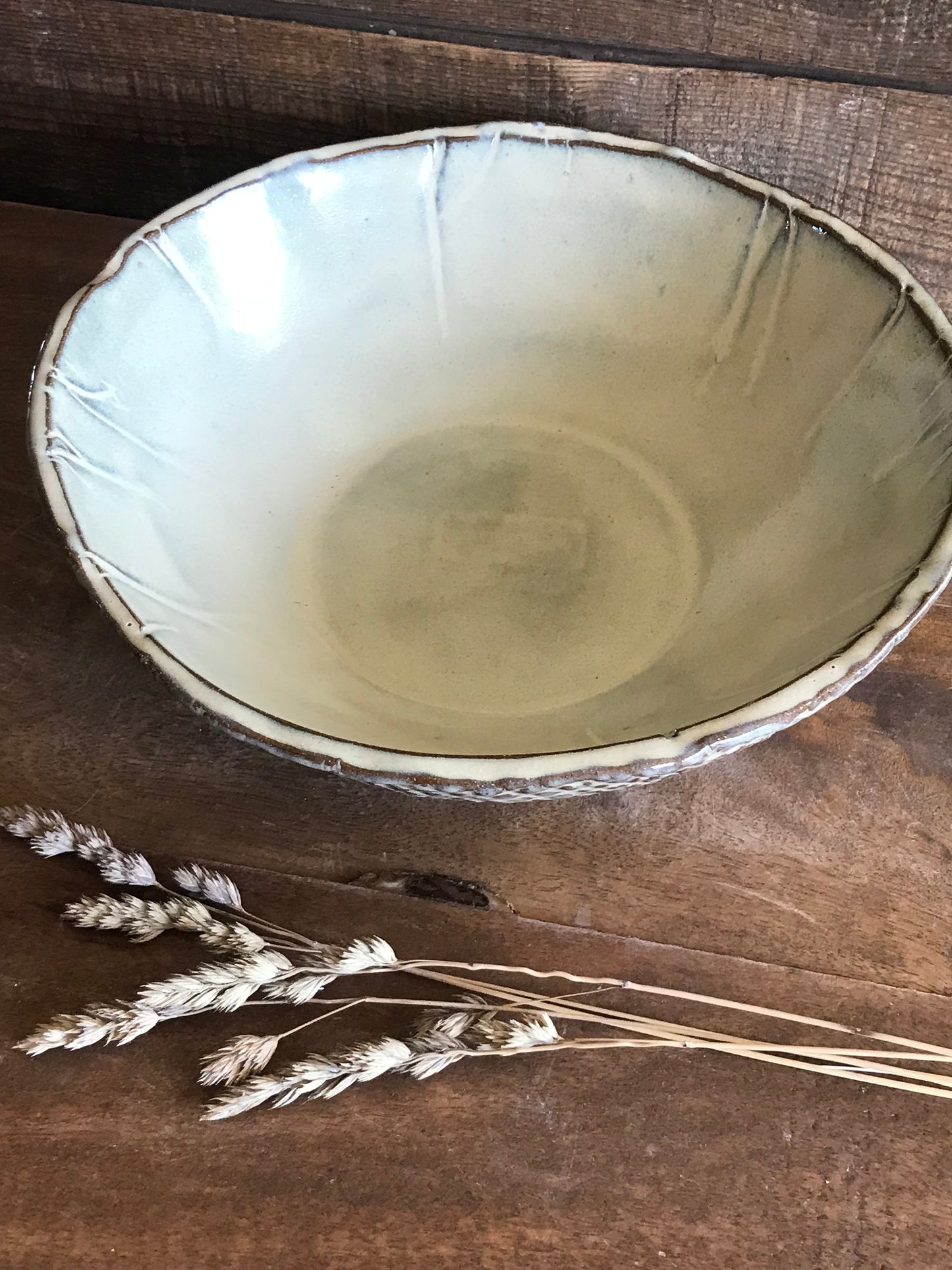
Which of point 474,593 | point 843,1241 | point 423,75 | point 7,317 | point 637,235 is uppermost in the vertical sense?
point 423,75

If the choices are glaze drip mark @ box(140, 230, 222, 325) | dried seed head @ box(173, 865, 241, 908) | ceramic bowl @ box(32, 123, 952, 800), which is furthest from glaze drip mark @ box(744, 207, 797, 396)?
dried seed head @ box(173, 865, 241, 908)

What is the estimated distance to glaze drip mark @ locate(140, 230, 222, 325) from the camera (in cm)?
Answer: 80

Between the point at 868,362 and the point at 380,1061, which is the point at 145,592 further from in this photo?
the point at 868,362

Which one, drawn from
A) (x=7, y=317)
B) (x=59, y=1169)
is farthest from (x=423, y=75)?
(x=59, y=1169)

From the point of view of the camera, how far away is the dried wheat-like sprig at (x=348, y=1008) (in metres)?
0.62

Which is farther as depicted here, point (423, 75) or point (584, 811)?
point (423, 75)

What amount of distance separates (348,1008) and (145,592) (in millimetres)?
294

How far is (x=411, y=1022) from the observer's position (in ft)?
2.13

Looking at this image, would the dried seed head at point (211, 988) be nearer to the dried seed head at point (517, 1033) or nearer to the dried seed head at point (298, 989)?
the dried seed head at point (298, 989)

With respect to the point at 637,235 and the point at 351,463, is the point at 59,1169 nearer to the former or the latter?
the point at 351,463

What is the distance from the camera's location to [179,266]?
83 centimetres

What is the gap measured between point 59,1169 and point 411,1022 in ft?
0.71

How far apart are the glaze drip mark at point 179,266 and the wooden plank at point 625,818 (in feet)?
0.75

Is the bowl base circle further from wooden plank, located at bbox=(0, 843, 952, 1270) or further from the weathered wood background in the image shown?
wooden plank, located at bbox=(0, 843, 952, 1270)
